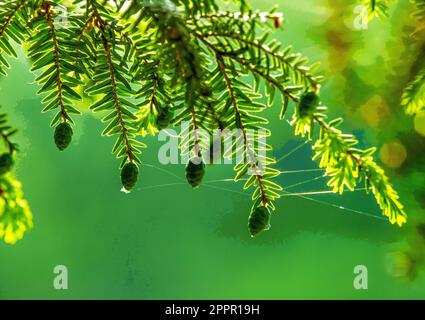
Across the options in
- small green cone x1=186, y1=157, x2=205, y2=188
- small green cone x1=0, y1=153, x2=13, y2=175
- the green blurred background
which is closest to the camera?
small green cone x1=0, y1=153, x2=13, y2=175

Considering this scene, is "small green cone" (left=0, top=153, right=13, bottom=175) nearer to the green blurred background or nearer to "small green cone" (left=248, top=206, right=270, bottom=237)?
"small green cone" (left=248, top=206, right=270, bottom=237)

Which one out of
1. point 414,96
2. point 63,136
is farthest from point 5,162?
point 414,96

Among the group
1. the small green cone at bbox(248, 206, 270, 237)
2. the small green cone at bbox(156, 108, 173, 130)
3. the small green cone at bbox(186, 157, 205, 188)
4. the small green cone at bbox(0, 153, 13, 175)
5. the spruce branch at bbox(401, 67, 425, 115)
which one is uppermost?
the spruce branch at bbox(401, 67, 425, 115)

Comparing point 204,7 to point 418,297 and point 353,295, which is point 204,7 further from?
point 353,295

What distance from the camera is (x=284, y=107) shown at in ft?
1.22

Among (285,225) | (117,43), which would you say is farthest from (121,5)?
(285,225)

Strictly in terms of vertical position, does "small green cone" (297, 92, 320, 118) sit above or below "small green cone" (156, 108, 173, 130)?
below

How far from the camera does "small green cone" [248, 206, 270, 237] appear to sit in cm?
39

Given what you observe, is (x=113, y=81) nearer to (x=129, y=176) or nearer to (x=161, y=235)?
(x=129, y=176)

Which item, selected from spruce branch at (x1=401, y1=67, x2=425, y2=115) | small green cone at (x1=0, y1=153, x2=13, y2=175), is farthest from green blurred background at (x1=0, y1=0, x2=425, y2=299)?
small green cone at (x1=0, y1=153, x2=13, y2=175)

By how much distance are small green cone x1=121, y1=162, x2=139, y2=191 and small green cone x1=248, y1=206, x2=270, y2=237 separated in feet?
0.30

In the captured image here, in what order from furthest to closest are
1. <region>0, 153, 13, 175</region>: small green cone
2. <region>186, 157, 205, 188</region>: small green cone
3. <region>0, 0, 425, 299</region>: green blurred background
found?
1. <region>0, 0, 425, 299</region>: green blurred background
2. <region>186, 157, 205, 188</region>: small green cone
3. <region>0, 153, 13, 175</region>: small green cone
